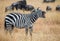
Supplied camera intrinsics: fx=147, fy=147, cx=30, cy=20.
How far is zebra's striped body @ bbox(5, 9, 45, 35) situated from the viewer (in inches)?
71.6

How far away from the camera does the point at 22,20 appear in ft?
6.02

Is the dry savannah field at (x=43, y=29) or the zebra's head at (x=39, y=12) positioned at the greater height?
the zebra's head at (x=39, y=12)

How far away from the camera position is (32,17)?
1846 mm

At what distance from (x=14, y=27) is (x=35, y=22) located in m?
0.27

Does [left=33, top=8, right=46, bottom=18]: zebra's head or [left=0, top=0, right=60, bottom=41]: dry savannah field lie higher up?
[left=33, top=8, right=46, bottom=18]: zebra's head

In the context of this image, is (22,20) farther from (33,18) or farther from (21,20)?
(33,18)

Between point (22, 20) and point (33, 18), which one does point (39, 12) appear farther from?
point (22, 20)

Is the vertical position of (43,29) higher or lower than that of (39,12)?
lower

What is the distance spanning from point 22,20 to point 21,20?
1 centimetres

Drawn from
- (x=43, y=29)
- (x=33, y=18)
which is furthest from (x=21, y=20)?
(x=43, y=29)

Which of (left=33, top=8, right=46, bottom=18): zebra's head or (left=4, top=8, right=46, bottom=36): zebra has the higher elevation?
(left=33, top=8, right=46, bottom=18): zebra's head

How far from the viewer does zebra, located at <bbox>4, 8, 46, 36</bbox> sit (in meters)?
1.82

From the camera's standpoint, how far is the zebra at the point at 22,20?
1816mm

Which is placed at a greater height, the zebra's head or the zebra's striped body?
Result: the zebra's head
